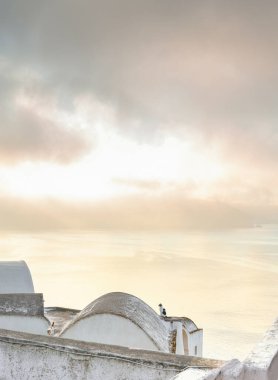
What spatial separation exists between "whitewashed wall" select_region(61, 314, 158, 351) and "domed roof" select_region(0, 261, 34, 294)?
89.4 inches

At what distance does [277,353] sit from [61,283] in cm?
3726

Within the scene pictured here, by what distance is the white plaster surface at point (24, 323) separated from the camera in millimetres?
8797

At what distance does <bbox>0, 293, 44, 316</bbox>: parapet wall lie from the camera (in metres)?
8.80

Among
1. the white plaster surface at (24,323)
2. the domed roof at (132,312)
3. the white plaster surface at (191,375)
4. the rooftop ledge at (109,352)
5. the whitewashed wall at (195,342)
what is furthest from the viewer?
the whitewashed wall at (195,342)

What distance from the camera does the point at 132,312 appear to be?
28.3 ft

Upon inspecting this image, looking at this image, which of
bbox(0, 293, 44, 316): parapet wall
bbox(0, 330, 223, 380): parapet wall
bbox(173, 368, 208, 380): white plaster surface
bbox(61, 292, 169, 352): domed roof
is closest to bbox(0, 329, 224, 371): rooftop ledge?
bbox(0, 330, 223, 380): parapet wall

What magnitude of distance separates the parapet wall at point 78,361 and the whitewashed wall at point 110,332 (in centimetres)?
239

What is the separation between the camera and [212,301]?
3703 centimetres

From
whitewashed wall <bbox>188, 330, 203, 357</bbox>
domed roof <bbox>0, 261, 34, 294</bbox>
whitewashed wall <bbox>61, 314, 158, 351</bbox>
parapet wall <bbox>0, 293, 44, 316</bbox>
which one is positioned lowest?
whitewashed wall <bbox>188, 330, 203, 357</bbox>

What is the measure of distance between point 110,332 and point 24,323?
1.59 metres

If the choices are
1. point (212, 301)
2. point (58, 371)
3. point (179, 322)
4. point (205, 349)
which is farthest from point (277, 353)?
point (212, 301)

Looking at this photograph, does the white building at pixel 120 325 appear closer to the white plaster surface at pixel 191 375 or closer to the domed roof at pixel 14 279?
the domed roof at pixel 14 279

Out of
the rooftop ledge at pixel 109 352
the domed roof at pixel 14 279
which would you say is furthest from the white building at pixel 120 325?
the rooftop ledge at pixel 109 352

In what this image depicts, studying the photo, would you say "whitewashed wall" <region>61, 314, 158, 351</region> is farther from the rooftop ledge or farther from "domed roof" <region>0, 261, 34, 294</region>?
the rooftop ledge
